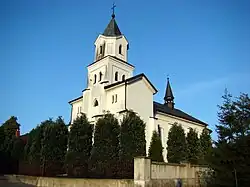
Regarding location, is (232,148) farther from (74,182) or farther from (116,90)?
(116,90)

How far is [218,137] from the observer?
13.0 m

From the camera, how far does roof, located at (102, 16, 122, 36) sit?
37.0m

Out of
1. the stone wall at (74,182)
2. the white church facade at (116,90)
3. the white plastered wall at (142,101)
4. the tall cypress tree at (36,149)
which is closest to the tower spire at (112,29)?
the white church facade at (116,90)

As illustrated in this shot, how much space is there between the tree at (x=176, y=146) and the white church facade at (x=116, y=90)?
8.52 feet

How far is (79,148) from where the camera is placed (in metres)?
23.3

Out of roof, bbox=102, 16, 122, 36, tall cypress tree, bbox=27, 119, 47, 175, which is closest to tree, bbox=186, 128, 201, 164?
tall cypress tree, bbox=27, 119, 47, 175

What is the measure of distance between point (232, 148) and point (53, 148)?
710 inches

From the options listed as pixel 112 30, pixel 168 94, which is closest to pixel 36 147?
pixel 112 30

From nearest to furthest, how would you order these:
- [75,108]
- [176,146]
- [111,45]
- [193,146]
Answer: [176,146] < [193,146] < [111,45] < [75,108]

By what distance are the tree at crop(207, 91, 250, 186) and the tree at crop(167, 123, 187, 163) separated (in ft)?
52.0

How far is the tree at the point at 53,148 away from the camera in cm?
2445

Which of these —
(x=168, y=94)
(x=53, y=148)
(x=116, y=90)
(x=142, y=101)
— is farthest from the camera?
(x=168, y=94)

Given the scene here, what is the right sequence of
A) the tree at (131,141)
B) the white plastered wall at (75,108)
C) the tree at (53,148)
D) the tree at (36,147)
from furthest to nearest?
the white plastered wall at (75,108) → the tree at (36,147) → the tree at (53,148) → the tree at (131,141)

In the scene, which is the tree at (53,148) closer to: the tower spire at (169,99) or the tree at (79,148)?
the tree at (79,148)
